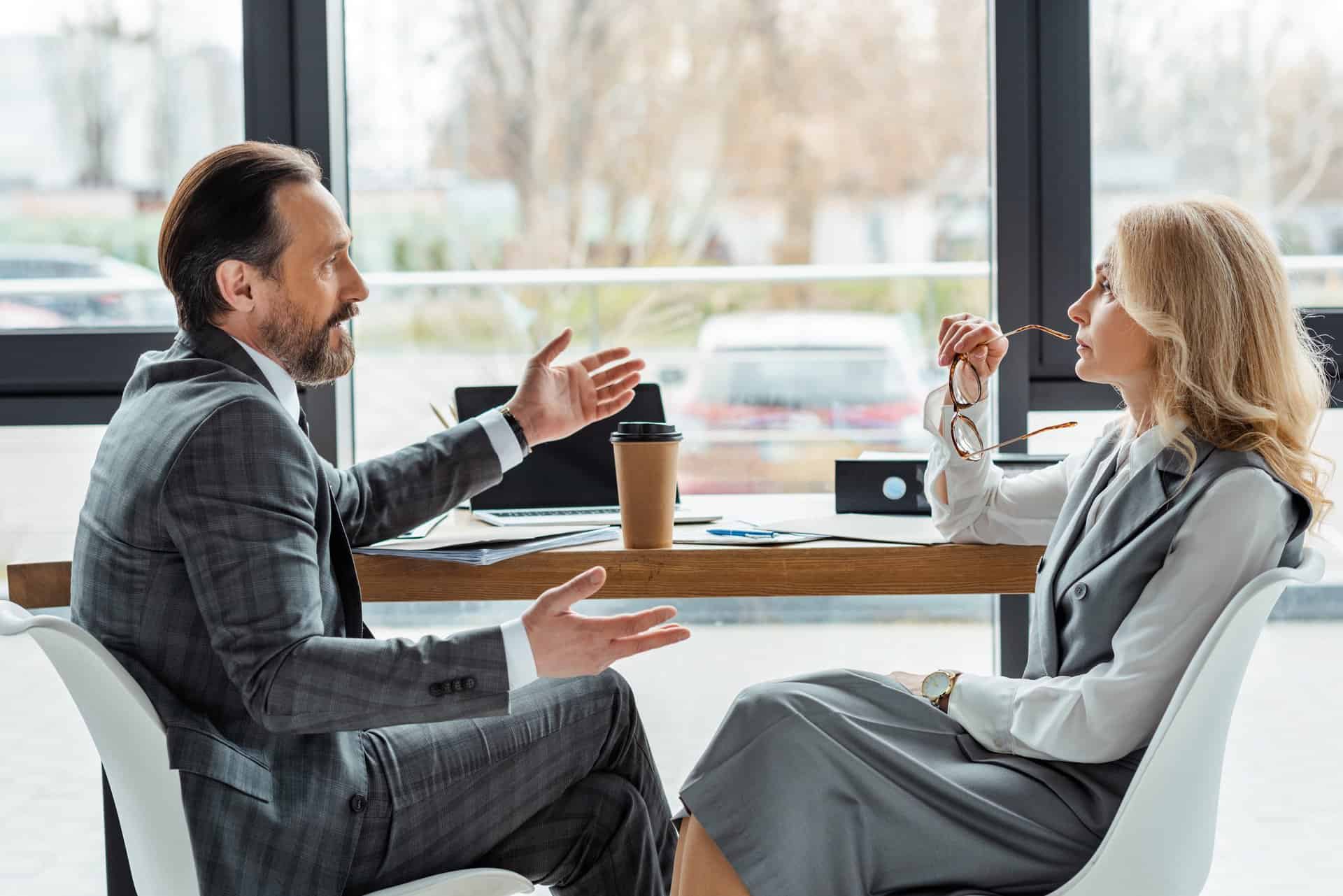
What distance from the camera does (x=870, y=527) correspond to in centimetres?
178

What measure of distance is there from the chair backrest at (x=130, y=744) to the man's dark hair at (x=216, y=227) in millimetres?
414

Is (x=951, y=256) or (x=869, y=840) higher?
(x=951, y=256)

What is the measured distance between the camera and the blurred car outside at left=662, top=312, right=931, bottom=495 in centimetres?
434

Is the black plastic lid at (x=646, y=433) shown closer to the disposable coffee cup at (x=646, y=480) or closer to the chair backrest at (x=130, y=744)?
the disposable coffee cup at (x=646, y=480)

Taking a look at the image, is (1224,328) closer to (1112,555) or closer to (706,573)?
(1112,555)

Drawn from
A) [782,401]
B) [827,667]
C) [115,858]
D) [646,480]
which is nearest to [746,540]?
[646,480]

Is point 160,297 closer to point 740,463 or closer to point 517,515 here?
point 517,515

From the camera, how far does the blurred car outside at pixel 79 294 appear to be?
246 cm

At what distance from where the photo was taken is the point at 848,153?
5.00m

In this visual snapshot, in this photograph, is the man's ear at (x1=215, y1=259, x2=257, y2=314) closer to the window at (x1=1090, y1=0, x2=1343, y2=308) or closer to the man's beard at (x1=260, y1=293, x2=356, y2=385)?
the man's beard at (x1=260, y1=293, x2=356, y2=385)

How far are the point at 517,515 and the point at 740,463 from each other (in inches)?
95.3

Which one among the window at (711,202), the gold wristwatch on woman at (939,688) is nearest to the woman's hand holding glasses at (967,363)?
the gold wristwatch on woman at (939,688)

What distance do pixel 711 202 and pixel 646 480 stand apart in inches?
132

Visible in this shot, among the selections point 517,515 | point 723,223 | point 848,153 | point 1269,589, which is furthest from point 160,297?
point 848,153
